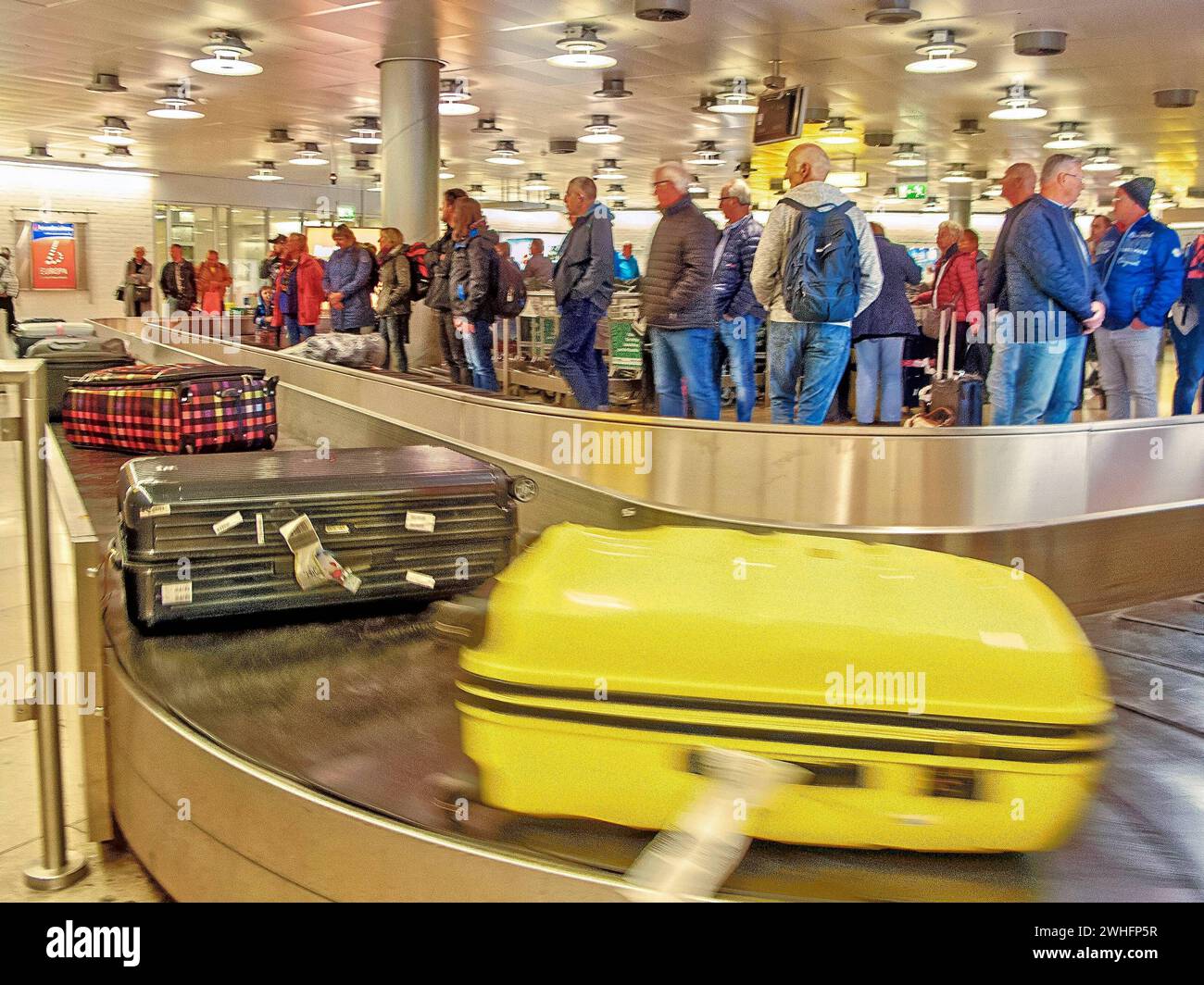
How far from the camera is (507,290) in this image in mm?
10445

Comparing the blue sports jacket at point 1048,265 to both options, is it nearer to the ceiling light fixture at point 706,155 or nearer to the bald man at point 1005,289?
the bald man at point 1005,289

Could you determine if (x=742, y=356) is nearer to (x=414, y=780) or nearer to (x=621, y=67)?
(x=414, y=780)

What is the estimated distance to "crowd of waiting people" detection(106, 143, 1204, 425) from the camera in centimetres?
571

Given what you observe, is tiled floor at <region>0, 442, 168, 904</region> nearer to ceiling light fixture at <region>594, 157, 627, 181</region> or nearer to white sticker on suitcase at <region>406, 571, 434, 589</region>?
white sticker on suitcase at <region>406, 571, 434, 589</region>

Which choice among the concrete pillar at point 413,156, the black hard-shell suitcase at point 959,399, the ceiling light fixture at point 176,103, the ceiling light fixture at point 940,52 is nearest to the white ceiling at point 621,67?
the ceiling light fixture at point 940,52

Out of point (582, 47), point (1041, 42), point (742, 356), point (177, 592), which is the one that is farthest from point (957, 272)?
point (177, 592)

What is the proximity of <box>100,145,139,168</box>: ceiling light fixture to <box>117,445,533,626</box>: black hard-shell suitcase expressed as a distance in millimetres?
22737

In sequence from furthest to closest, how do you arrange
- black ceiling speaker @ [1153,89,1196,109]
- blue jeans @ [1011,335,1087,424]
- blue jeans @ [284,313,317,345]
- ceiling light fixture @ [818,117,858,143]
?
ceiling light fixture @ [818,117,858,143], black ceiling speaker @ [1153,89,1196,109], blue jeans @ [284,313,317,345], blue jeans @ [1011,335,1087,424]

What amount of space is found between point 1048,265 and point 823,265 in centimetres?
122

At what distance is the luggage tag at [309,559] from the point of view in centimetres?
279

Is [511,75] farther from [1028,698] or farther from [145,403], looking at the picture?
[1028,698]

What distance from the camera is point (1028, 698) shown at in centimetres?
164

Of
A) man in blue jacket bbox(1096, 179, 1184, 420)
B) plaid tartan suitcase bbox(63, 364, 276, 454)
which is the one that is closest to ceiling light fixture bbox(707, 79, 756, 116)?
man in blue jacket bbox(1096, 179, 1184, 420)
